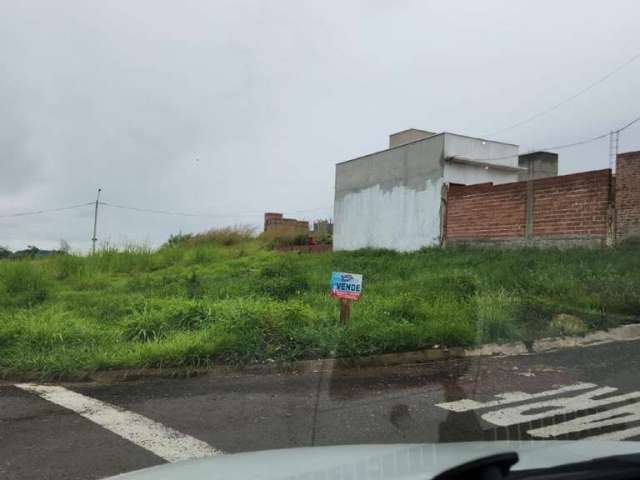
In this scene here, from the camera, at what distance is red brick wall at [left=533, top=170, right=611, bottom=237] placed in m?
14.4

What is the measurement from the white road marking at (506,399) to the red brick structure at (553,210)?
8508 millimetres

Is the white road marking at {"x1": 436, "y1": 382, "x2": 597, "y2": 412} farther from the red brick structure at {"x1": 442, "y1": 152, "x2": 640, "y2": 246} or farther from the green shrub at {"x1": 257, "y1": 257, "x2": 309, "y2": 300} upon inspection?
the red brick structure at {"x1": 442, "y1": 152, "x2": 640, "y2": 246}

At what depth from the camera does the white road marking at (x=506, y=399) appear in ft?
19.0

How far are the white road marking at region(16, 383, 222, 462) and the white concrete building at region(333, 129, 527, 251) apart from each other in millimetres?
14231

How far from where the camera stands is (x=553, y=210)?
1547cm

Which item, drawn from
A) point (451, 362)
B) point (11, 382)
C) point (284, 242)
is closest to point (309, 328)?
point (451, 362)

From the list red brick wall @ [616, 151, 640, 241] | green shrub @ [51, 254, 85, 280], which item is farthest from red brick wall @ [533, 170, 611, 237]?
green shrub @ [51, 254, 85, 280]

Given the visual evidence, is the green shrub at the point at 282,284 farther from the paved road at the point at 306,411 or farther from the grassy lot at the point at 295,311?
the paved road at the point at 306,411

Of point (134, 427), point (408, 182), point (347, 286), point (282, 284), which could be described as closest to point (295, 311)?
point (347, 286)

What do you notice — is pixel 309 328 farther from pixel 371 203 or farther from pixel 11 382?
pixel 371 203

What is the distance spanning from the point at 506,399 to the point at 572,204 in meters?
10.2

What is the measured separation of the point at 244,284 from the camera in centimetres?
1237

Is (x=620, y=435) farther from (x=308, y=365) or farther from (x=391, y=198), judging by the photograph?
(x=391, y=198)

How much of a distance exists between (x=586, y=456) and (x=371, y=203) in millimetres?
20368
